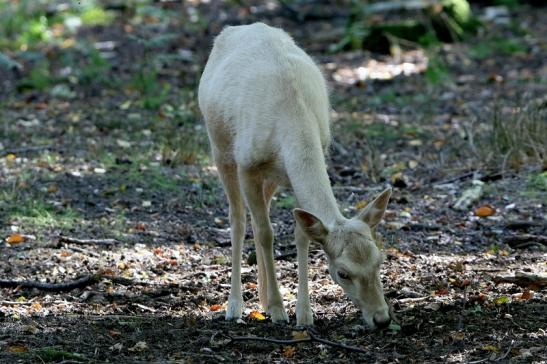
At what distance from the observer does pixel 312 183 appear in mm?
6117

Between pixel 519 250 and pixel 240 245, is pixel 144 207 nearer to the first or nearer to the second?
pixel 240 245

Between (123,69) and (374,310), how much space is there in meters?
11.4

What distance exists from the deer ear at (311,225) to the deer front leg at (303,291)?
51 cm

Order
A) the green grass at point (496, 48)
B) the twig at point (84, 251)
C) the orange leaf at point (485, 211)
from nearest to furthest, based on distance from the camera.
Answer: the twig at point (84, 251), the orange leaf at point (485, 211), the green grass at point (496, 48)

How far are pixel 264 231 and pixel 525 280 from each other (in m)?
1.93

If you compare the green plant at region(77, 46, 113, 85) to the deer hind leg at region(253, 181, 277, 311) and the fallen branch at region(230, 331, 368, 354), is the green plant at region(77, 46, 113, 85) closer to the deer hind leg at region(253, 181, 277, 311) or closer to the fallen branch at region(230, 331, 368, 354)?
the deer hind leg at region(253, 181, 277, 311)

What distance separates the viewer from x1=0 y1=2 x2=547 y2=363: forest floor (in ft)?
19.8

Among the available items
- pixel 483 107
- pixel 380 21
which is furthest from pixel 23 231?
pixel 380 21

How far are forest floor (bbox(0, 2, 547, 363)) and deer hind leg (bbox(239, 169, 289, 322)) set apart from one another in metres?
0.16

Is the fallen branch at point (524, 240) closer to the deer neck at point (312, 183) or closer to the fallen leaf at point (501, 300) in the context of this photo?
the fallen leaf at point (501, 300)

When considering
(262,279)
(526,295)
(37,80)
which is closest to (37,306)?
(262,279)

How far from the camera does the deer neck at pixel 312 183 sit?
19.7ft

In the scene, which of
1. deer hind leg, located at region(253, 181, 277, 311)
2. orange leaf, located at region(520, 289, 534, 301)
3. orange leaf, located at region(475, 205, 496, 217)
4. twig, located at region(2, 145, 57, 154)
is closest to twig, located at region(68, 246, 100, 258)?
deer hind leg, located at region(253, 181, 277, 311)

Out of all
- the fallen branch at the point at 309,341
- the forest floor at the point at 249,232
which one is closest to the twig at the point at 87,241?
the forest floor at the point at 249,232
